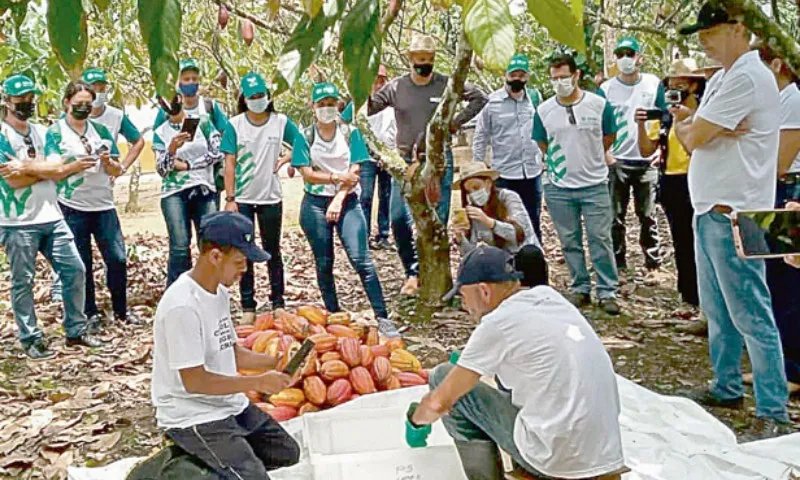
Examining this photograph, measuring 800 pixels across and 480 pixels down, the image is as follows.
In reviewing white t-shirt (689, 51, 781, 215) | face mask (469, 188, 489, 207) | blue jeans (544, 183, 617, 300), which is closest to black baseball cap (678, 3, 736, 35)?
white t-shirt (689, 51, 781, 215)

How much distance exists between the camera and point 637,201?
6.56 meters

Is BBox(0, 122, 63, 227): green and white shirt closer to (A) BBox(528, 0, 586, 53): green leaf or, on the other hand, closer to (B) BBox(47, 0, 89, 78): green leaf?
(B) BBox(47, 0, 89, 78): green leaf

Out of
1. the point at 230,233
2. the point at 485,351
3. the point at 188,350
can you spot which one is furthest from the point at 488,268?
the point at 188,350

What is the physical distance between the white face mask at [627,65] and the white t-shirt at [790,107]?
8.16ft

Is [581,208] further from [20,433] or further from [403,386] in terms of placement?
[20,433]

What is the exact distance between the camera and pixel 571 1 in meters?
1.05

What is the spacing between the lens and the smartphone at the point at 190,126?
18.0ft

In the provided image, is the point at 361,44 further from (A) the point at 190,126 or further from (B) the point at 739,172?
(A) the point at 190,126

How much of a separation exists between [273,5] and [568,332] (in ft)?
4.48

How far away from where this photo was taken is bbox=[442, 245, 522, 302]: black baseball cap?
2.74m

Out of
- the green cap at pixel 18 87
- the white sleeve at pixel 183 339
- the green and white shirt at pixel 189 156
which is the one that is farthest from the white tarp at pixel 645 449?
the green cap at pixel 18 87

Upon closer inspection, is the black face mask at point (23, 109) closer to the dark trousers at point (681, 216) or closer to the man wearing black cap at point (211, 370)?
the man wearing black cap at point (211, 370)

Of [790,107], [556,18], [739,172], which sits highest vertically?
[556,18]

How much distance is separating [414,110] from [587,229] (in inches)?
Result: 54.8
